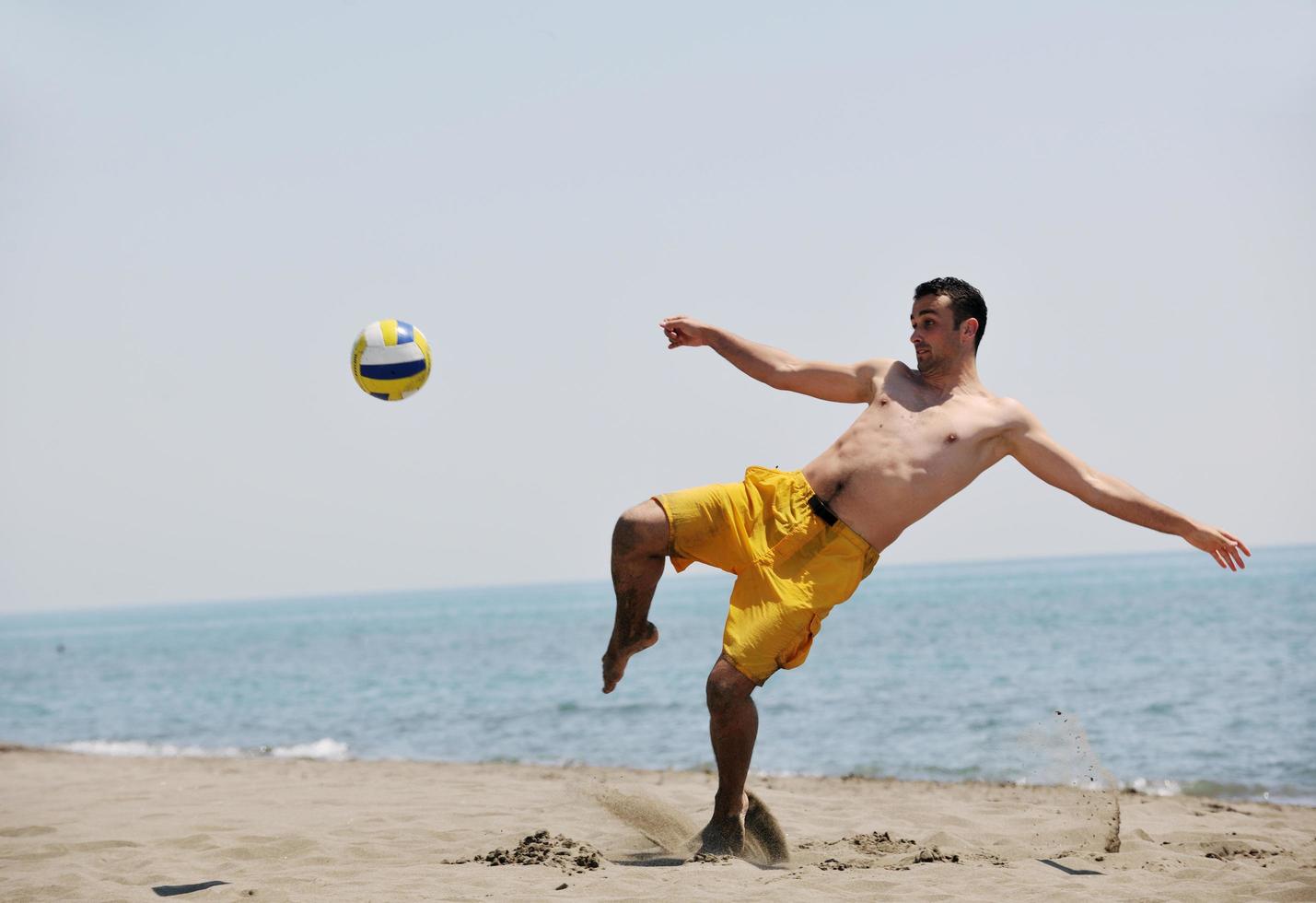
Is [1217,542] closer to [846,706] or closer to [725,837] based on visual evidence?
[725,837]

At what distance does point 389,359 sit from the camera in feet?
23.3

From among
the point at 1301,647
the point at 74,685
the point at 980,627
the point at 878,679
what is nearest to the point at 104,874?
the point at 878,679

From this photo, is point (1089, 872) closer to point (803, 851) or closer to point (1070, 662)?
point (803, 851)

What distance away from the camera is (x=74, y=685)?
3166 cm

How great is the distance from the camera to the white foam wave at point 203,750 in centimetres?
1451

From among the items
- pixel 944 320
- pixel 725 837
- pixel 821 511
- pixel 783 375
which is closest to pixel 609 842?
pixel 725 837

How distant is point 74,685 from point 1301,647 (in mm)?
28241

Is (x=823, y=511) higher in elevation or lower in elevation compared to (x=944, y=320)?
lower

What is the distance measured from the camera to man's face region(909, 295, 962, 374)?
6.18 metres

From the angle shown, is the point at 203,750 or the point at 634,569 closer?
the point at 634,569

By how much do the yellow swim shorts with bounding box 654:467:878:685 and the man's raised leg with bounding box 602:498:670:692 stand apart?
73 mm

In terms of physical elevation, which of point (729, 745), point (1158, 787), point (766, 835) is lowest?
point (1158, 787)

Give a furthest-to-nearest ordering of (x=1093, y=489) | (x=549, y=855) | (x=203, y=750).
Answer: (x=203, y=750) < (x=549, y=855) < (x=1093, y=489)

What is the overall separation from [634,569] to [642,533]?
0.17m
